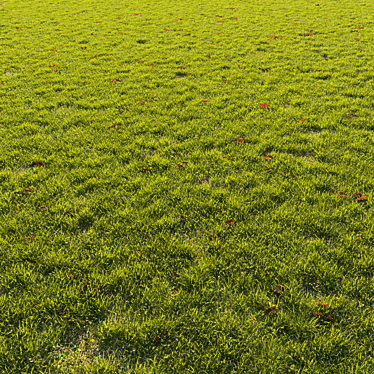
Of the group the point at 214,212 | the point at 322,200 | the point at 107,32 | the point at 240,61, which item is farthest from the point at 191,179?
the point at 107,32

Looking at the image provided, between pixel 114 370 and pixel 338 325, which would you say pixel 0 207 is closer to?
pixel 114 370

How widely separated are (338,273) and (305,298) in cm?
55

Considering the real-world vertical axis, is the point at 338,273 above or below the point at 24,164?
below

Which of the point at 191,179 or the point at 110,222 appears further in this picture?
the point at 191,179

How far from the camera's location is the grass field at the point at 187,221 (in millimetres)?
2369

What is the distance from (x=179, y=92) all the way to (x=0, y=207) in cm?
541

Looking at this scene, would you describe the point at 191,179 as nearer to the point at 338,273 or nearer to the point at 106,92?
the point at 338,273

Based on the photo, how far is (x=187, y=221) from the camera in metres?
3.60

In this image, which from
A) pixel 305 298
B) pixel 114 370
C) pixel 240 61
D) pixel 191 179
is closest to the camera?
pixel 114 370

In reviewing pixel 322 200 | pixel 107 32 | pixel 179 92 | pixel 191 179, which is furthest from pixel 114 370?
pixel 107 32

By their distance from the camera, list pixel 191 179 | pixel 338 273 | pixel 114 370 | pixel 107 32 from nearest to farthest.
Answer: pixel 114 370
pixel 338 273
pixel 191 179
pixel 107 32

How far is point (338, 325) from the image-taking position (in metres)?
2.47

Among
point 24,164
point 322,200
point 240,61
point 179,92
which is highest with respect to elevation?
point 240,61

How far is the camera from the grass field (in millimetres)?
2369
